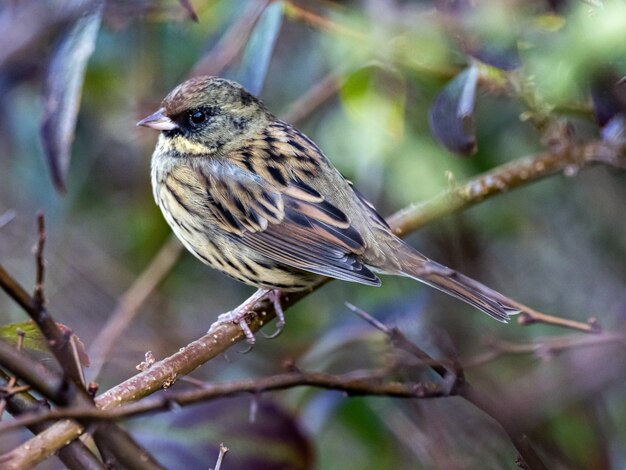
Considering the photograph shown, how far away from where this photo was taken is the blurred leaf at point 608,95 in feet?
8.52

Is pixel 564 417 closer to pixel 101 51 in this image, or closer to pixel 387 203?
pixel 387 203

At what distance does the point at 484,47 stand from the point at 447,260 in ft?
2.91

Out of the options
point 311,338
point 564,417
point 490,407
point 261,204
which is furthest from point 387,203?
point 490,407

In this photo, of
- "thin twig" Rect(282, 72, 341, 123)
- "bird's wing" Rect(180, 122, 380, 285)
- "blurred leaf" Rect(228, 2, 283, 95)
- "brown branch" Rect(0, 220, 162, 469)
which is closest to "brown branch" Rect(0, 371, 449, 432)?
"brown branch" Rect(0, 220, 162, 469)

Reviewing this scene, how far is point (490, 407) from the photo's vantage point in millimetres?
1943

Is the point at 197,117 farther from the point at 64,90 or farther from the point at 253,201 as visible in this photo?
the point at 64,90

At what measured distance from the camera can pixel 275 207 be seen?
367cm

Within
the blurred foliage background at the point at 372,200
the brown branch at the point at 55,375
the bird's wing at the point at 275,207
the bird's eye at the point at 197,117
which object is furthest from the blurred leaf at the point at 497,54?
the brown branch at the point at 55,375

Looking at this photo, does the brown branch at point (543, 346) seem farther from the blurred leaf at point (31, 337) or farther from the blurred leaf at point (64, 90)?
the blurred leaf at point (64, 90)

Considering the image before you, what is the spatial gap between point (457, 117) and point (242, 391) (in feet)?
5.04

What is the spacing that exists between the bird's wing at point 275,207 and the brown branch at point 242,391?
95 centimetres

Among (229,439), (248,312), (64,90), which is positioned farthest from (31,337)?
(248,312)

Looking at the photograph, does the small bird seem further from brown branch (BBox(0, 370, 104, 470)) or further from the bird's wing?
brown branch (BBox(0, 370, 104, 470))

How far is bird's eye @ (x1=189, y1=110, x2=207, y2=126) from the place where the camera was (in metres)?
A: 3.72
